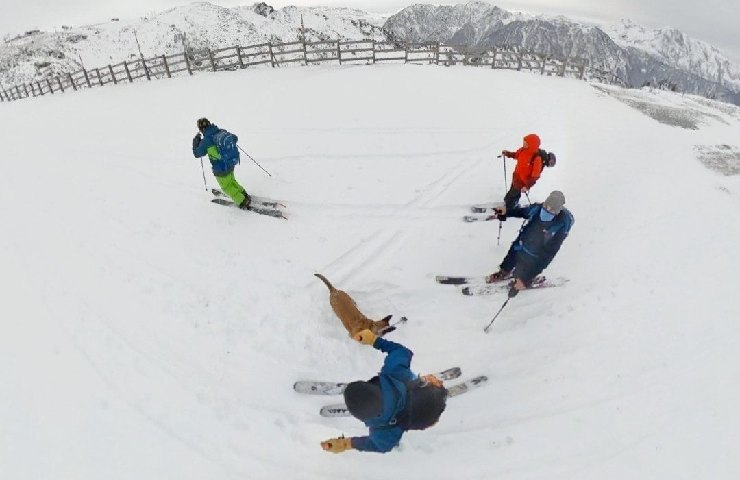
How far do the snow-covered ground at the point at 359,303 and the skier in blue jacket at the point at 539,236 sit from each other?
981 mm

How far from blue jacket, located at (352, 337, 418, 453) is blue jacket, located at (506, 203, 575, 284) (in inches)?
119

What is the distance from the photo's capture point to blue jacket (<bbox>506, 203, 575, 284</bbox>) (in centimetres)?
600

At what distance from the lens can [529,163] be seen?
8.05 meters

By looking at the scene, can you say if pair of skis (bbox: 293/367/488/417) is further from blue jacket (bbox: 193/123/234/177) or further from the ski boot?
blue jacket (bbox: 193/123/234/177)

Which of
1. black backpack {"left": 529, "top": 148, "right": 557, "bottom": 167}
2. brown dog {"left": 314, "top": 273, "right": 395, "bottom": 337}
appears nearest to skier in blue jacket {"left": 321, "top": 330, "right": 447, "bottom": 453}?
brown dog {"left": 314, "top": 273, "right": 395, "bottom": 337}

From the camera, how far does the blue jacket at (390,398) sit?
379cm

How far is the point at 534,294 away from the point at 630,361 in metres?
1.75

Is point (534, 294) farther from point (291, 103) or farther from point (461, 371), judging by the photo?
point (291, 103)

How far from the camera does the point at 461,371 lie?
6258 mm

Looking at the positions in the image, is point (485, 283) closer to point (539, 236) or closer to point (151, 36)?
point (539, 236)

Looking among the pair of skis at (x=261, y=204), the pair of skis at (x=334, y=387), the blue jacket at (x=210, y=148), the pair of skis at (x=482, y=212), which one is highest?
the blue jacket at (x=210, y=148)

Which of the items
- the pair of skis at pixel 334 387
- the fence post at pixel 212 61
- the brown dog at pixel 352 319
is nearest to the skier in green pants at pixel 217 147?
the brown dog at pixel 352 319

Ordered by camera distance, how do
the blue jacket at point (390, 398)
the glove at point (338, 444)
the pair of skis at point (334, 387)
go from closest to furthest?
the blue jacket at point (390, 398)
the glove at point (338, 444)
the pair of skis at point (334, 387)

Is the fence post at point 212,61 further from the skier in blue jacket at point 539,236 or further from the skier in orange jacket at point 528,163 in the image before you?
the skier in blue jacket at point 539,236
